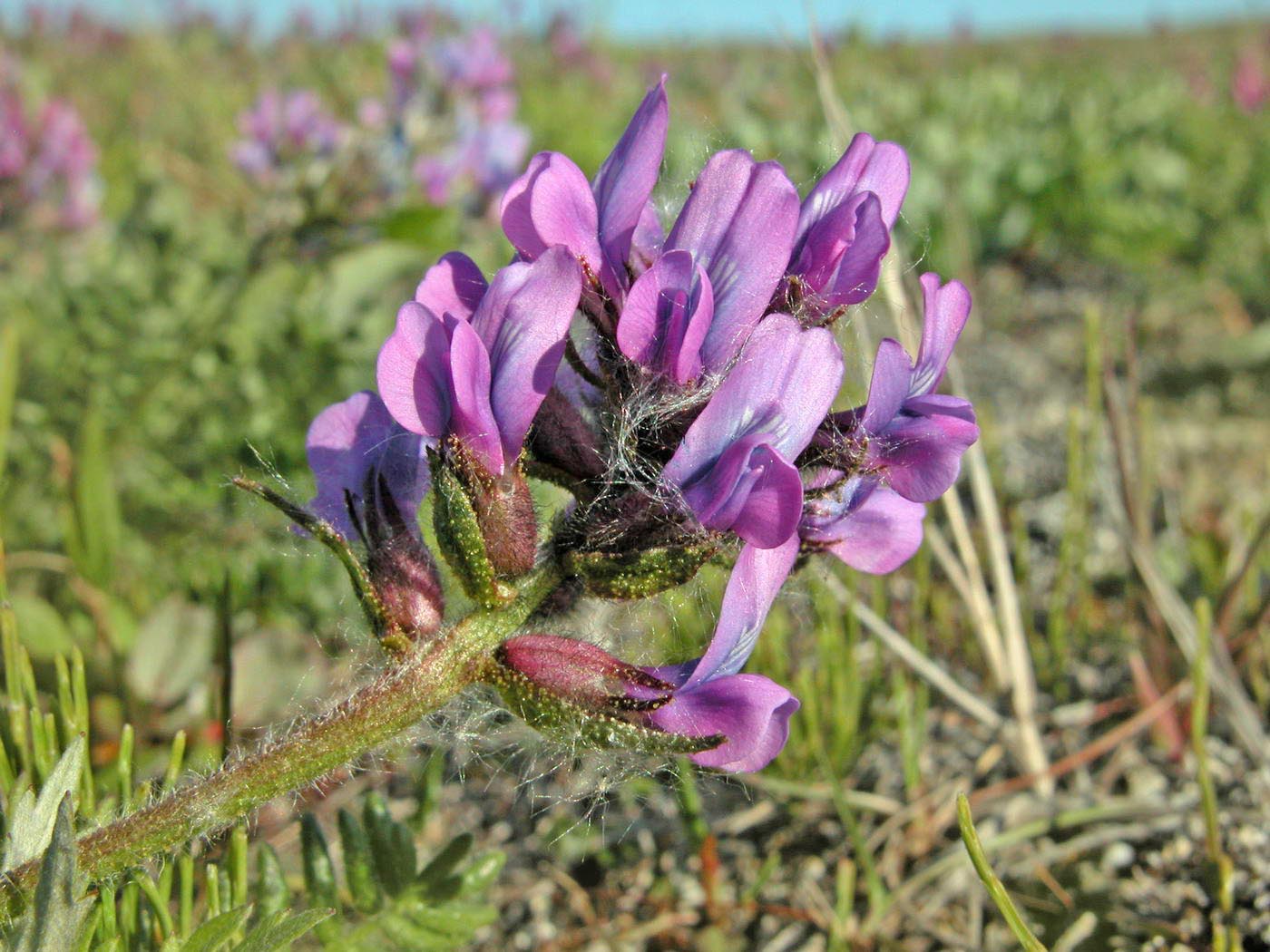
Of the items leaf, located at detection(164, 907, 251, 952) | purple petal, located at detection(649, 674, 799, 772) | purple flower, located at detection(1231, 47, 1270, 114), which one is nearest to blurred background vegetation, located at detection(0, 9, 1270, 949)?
leaf, located at detection(164, 907, 251, 952)

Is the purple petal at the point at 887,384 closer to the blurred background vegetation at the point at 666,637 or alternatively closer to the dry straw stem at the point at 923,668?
the blurred background vegetation at the point at 666,637

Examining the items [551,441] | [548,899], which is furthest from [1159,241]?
[551,441]

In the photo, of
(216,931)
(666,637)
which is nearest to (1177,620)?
(666,637)

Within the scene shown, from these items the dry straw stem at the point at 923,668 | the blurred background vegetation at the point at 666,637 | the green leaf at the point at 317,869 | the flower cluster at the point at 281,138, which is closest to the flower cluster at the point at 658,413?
the blurred background vegetation at the point at 666,637

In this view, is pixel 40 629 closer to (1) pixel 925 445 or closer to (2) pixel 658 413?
(2) pixel 658 413

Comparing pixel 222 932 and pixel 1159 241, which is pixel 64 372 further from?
pixel 1159 241
